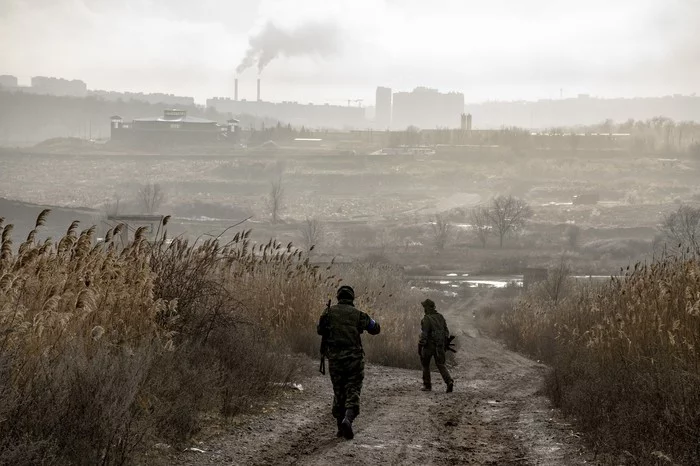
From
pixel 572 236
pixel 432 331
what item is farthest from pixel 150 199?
pixel 432 331

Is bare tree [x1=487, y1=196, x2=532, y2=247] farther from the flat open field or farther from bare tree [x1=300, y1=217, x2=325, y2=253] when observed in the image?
bare tree [x1=300, y1=217, x2=325, y2=253]

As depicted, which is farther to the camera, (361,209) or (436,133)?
(436,133)

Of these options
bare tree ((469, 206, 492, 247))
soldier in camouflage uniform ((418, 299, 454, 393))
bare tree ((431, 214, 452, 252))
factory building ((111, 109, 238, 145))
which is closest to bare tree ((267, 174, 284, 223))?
bare tree ((431, 214, 452, 252))

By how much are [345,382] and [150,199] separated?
85.8 metres

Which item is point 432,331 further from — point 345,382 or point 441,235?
point 441,235

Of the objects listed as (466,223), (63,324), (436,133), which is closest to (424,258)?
(466,223)

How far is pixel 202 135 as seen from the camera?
137 m

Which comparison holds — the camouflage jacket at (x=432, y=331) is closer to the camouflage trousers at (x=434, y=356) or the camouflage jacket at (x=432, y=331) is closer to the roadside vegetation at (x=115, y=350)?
the camouflage trousers at (x=434, y=356)

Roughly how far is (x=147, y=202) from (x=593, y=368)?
264ft

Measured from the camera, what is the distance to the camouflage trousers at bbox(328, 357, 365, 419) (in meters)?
10.3

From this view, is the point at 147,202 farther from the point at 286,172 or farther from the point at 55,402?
the point at 55,402

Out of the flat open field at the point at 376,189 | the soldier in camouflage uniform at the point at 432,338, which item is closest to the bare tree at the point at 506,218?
the flat open field at the point at 376,189

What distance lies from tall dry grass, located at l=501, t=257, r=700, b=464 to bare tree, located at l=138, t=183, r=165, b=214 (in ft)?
253

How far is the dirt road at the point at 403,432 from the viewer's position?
9.11 m
